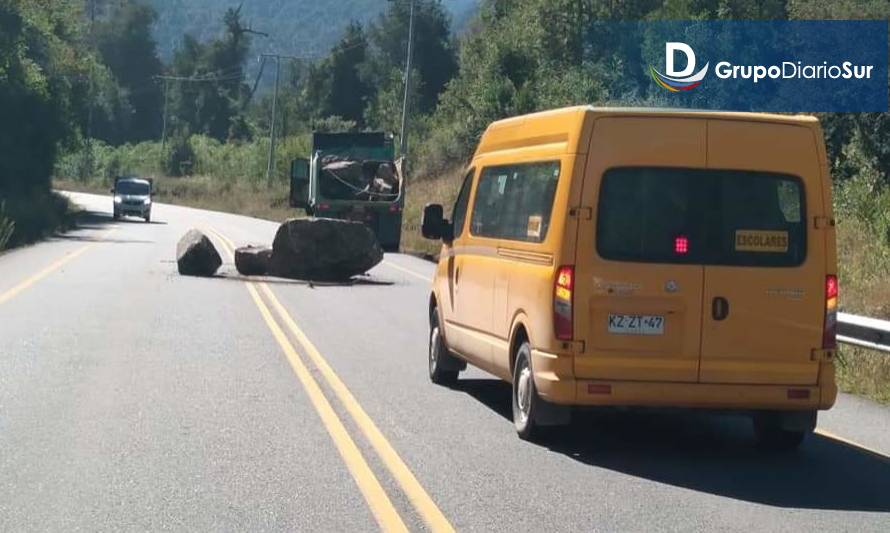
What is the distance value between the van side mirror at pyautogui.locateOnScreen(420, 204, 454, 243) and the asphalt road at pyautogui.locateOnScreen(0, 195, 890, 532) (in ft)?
4.36

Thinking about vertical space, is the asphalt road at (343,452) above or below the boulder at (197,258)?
below

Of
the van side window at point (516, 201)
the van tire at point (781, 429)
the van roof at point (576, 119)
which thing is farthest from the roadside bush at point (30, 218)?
the van tire at point (781, 429)

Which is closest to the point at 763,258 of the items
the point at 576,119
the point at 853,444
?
the point at 576,119

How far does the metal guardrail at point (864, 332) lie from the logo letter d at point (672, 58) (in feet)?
113

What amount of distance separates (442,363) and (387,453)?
3527 mm

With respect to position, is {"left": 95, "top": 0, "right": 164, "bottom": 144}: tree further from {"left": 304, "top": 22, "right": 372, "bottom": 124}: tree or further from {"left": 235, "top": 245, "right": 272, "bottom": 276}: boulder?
{"left": 235, "top": 245, "right": 272, "bottom": 276}: boulder

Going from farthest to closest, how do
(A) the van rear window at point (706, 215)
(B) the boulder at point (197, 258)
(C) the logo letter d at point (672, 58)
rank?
(C) the logo letter d at point (672, 58) < (B) the boulder at point (197, 258) < (A) the van rear window at point (706, 215)

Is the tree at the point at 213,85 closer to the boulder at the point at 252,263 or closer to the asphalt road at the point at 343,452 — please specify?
the boulder at the point at 252,263

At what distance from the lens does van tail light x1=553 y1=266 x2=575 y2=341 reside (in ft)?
32.0

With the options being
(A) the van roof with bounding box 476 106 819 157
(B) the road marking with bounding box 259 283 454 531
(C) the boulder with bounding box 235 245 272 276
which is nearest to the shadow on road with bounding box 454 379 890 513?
(B) the road marking with bounding box 259 283 454 531

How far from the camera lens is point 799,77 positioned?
3719cm

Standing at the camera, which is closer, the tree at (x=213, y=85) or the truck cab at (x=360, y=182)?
the truck cab at (x=360, y=182)

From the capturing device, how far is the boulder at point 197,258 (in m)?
A: 26.8

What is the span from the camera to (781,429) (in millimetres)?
Answer: 10352
